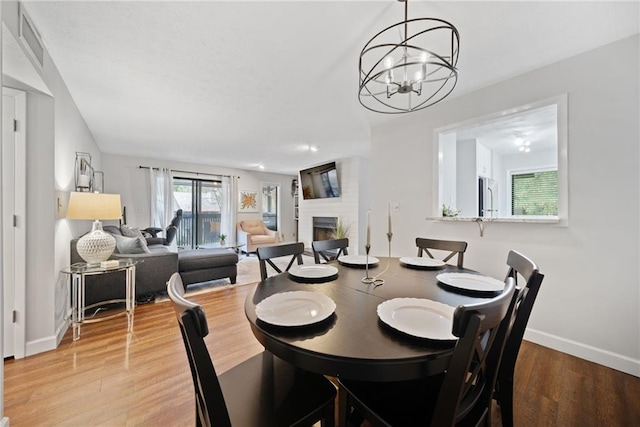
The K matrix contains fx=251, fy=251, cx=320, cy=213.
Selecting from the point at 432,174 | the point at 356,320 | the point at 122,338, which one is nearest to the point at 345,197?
the point at 432,174

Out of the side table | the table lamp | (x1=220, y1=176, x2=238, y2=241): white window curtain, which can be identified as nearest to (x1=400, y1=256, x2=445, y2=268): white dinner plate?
the side table

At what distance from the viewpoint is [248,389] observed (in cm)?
103

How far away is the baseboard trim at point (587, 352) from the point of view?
179 centimetres

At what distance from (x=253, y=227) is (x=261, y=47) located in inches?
221

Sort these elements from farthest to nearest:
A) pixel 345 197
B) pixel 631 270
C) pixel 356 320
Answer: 1. pixel 345 197
2. pixel 631 270
3. pixel 356 320

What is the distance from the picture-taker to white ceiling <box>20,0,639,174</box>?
1.58 meters

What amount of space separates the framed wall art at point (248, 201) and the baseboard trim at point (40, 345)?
17.7ft

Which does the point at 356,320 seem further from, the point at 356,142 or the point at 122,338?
the point at 356,142

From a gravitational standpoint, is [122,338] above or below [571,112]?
below

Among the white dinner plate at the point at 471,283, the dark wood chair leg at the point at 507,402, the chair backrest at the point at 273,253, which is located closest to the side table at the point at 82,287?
the chair backrest at the point at 273,253

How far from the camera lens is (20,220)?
195cm

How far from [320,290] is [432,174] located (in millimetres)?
2204

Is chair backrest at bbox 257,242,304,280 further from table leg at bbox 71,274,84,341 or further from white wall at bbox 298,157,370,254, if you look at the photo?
white wall at bbox 298,157,370,254

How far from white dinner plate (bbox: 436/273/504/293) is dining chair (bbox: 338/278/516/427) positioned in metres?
0.27
